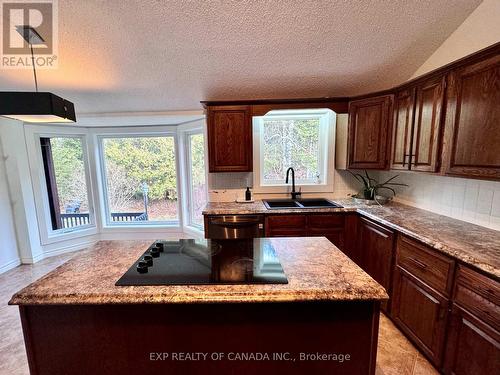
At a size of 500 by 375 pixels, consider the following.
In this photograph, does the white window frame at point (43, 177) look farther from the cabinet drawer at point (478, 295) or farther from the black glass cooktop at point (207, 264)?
the cabinet drawer at point (478, 295)

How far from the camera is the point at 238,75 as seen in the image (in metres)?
2.42

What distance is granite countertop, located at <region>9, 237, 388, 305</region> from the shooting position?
0.94m

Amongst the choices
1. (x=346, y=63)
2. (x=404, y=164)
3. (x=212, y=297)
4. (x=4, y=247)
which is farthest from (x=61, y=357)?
(x=4, y=247)

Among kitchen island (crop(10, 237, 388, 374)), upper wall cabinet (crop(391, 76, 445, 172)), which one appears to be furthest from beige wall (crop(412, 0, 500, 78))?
kitchen island (crop(10, 237, 388, 374))

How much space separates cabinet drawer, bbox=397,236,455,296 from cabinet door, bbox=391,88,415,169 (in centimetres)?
82

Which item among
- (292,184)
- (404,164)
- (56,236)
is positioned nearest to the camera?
(404,164)

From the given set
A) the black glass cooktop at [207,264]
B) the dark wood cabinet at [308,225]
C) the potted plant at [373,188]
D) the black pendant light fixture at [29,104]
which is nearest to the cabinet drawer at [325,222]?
the dark wood cabinet at [308,225]

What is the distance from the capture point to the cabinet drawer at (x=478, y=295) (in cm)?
116

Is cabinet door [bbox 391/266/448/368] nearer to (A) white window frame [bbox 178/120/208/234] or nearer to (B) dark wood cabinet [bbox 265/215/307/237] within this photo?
(B) dark wood cabinet [bbox 265/215/307/237]

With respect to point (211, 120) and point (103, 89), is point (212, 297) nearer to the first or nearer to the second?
point (211, 120)

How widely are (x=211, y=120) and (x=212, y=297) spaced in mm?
2182

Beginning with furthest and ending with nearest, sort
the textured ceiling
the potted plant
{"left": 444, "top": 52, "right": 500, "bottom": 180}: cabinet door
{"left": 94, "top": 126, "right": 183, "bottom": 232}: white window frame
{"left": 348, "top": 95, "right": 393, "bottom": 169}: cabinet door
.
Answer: {"left": 94, "top": 126, "right": 183, "bottom": 232}: white window frame
the potted plant
{"left": 348, "top": 95, "right": 393, "bottom": 169}: cabinet door
the textured ceiling
{"left": 444, "top": 52, "right": 500, "bottom": 180}: cabinet door

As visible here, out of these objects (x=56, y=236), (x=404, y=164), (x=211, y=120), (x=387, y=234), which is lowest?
(x=56, y=236)

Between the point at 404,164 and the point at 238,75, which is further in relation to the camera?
the point at 238,75
